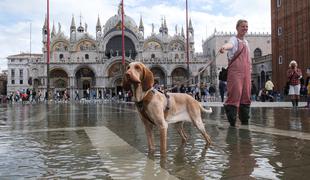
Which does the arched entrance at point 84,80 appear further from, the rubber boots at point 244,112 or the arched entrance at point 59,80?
the rubber boots at point 244,112

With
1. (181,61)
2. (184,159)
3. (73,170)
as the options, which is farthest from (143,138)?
(181,61)


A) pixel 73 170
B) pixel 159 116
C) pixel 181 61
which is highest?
pixel 181 61

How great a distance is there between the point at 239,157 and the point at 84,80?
58603 mm

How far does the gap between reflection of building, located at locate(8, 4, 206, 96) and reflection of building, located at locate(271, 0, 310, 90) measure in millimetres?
22667

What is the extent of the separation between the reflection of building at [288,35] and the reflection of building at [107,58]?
22.7 meters

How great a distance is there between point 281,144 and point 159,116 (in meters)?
1.42

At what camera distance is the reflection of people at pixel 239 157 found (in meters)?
2.77

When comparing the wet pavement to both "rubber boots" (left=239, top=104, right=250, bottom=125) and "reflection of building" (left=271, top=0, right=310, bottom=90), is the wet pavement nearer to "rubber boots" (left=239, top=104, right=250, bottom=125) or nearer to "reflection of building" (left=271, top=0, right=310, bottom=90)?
"rubber boots" (left=239, top=104, right=250, bottom=125)

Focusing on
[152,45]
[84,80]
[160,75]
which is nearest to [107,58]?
[84,80]

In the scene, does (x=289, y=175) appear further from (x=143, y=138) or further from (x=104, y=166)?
(x=143, y=138)

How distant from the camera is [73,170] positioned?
3023mm

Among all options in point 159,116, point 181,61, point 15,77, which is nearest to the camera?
point 159,116

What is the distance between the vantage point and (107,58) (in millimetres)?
59875

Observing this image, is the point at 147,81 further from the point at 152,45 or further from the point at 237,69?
the point at 152,45
